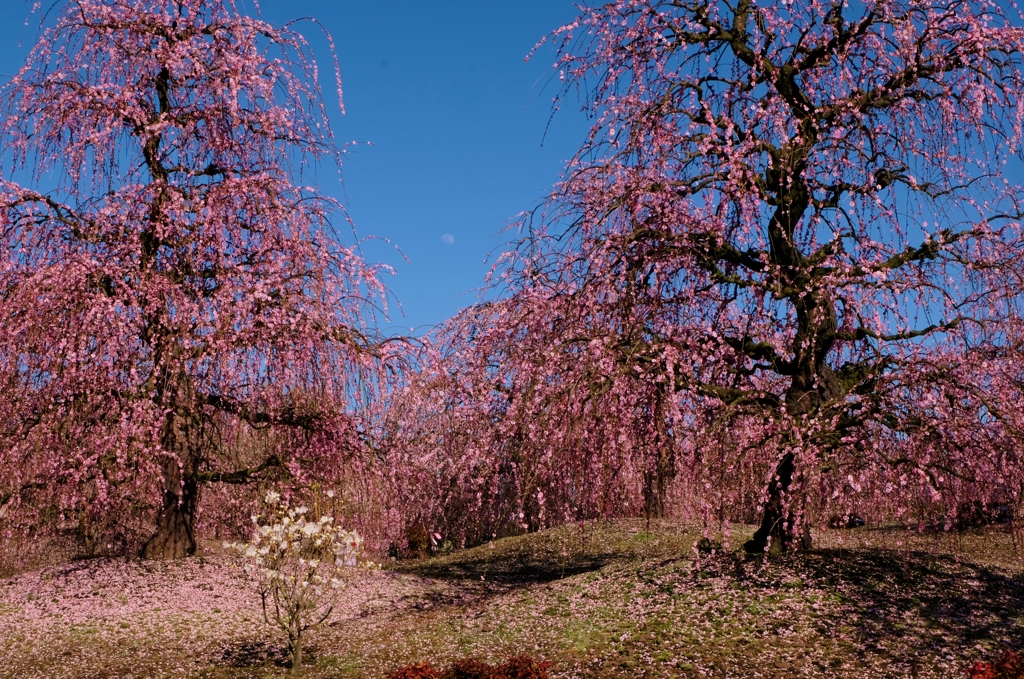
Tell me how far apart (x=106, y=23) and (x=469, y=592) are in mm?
13009

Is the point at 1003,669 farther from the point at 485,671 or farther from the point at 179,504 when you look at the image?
the point at 179,504

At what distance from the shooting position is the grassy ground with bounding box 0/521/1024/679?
10789 mm

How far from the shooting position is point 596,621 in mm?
12508

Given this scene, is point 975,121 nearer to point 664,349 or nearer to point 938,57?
point 938,57

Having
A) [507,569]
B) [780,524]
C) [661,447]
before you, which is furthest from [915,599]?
[507,569]

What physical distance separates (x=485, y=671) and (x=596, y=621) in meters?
2.97

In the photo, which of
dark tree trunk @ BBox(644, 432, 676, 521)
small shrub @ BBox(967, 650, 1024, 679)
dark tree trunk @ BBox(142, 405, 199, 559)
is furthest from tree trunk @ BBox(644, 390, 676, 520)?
dark tree trunk @ BBox(142, 405, 199, 559)

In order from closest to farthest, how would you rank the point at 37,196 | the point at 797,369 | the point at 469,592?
1. the point at 797,369
2. the point at 37,196
3. the point at 469,592

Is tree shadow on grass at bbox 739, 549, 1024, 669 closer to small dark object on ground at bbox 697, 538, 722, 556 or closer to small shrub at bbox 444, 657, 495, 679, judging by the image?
small dark object on ground at bbox 697, 538, 722, 556

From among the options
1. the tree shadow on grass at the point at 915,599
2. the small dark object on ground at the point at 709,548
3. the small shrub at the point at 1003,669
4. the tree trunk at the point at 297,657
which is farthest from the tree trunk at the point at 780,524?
the tree trunk at the point at 297,657

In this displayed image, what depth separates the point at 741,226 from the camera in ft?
40.5

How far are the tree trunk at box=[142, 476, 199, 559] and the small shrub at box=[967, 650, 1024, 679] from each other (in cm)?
1406

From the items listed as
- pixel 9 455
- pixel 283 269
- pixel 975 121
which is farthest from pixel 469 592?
pixel 975 121

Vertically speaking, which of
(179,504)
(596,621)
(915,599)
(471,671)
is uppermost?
(179,504)
